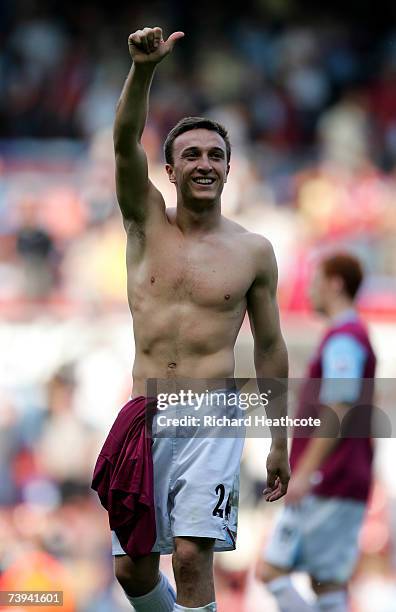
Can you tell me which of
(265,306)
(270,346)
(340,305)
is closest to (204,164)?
(265,306)

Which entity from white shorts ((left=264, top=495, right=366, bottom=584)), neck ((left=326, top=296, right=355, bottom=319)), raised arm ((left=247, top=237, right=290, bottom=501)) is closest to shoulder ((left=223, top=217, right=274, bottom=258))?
raised arm ((left=247, top=237, right=290, bottom=501))

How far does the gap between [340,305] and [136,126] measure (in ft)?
8.40

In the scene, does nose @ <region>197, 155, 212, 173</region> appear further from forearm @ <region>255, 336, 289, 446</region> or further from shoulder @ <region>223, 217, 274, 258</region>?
forearm @ <region>255, 336, 289, 446</region>

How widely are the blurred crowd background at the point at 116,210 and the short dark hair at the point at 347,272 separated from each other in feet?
6.67

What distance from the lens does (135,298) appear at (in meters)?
Result: 5.67

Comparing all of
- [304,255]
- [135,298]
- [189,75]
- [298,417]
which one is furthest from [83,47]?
[135,298]

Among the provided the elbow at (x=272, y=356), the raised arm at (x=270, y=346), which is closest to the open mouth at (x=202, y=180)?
the raised arm at (x=270, y=346)

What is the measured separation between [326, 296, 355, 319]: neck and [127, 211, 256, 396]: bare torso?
1.98 metres

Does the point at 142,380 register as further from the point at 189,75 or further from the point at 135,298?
the point at 189,75

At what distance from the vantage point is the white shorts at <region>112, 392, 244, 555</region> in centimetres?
539

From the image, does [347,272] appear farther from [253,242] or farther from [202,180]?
[202,180]

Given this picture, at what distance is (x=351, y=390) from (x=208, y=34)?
39.3 feet

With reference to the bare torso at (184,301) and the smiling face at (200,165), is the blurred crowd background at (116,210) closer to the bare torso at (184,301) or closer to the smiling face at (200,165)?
the bare torso at (184,301)

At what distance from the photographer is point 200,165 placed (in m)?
5.60
